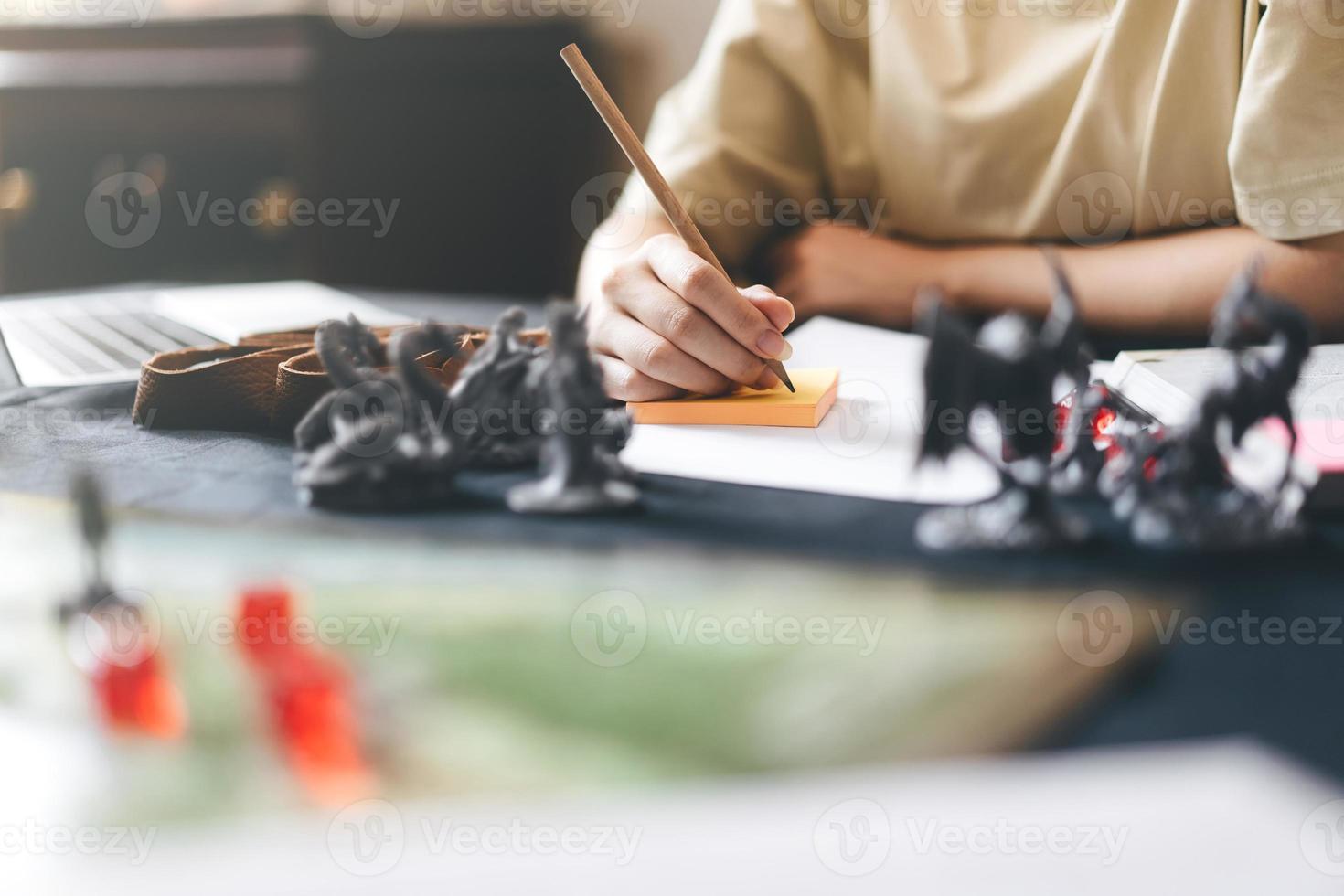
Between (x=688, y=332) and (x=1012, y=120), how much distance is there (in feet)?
1.57

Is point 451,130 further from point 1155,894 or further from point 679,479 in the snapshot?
point 1155,894

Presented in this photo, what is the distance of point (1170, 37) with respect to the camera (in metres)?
0.85

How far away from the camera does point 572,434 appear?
1.57 ft

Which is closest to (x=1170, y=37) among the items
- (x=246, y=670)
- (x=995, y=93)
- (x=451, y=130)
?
(x=995, y=93)

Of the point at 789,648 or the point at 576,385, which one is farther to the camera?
the point at 576,385

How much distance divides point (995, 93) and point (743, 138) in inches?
8.9

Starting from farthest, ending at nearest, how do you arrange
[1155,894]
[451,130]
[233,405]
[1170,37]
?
[451,130], [1170,37], [233,405], [1155,894]

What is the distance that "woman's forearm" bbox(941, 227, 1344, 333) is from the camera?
0.80m

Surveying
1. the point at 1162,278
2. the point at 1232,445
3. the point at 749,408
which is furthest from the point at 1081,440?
the point at 1162,278

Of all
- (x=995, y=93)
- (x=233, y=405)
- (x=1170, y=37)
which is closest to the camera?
(x=233, y=405)

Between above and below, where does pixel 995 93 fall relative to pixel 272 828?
above
